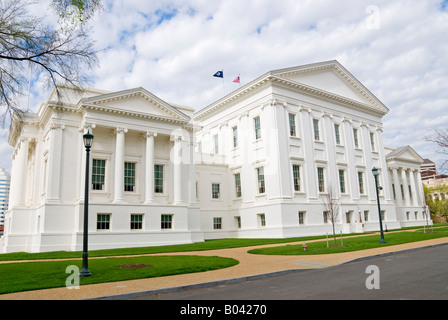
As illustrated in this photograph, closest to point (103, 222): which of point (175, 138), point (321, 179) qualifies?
point (175, 138)

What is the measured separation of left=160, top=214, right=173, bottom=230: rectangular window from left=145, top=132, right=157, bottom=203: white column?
1965 mm

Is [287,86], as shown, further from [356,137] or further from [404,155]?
[404,155]

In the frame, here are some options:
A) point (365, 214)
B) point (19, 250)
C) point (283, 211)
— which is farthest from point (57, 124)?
point (365, 214)

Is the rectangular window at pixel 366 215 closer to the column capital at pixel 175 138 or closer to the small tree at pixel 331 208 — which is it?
the small tree at pixel 331 208

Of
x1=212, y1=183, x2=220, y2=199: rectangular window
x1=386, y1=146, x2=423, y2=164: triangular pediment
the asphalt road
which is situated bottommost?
the asphalt road

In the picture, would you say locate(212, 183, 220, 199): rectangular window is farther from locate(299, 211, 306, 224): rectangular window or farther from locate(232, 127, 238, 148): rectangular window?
locate(299, 211, 306, 224): rectangular window

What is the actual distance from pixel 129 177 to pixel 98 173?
2680 millimetres

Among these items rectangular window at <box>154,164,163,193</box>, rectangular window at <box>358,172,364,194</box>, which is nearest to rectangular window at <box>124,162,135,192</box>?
rectangular window at <box>154,164,163,193</box>

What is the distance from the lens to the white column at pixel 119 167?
29109 mm

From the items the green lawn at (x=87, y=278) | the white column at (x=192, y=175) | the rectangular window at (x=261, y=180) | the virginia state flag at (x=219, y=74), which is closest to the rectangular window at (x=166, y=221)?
the white column at (x=192, y=175)

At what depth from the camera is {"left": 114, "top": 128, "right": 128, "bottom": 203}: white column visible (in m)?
29.1

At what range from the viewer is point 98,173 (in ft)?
98.9

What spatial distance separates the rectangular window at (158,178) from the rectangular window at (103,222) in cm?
546
